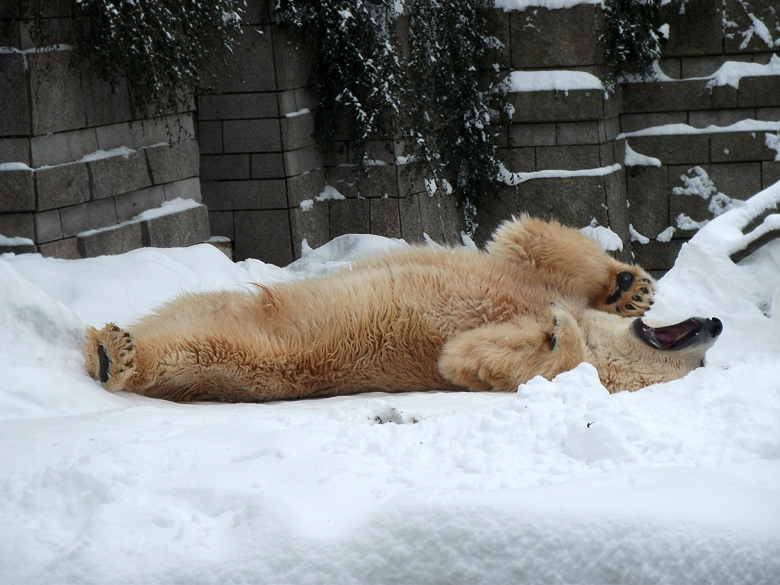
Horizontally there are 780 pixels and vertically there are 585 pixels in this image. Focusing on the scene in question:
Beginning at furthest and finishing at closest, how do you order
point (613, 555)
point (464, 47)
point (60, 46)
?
point (464, 47)
point (60, 46)
point (613, 555)

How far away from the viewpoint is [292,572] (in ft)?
4.82

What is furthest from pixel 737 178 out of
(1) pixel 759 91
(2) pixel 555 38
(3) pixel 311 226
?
(3) pixel 311 226

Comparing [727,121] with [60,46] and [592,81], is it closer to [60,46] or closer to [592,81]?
[592,81]

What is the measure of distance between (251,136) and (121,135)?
1.57 metres

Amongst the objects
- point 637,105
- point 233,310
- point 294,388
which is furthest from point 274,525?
point 637,105

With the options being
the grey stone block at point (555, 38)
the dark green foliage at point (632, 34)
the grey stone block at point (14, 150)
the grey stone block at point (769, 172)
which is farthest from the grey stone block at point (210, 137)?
the grey stone block at point (769, 172)

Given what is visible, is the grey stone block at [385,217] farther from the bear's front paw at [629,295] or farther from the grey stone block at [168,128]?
the bear's front paw at [629,295]

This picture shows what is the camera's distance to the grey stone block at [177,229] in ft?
17.4

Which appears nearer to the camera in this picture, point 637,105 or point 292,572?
point 292,572

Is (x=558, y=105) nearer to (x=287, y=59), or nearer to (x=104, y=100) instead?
(x=287, y=59)

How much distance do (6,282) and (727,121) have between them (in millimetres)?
6963

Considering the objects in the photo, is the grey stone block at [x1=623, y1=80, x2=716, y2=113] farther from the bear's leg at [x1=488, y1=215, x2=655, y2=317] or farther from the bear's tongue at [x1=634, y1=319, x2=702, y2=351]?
the bear's tongue at [x1=634, y1=319, x2=702, y2=351]

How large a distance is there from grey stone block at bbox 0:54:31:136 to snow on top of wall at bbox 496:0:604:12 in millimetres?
4605

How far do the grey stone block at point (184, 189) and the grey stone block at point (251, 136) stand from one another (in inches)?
31.2
